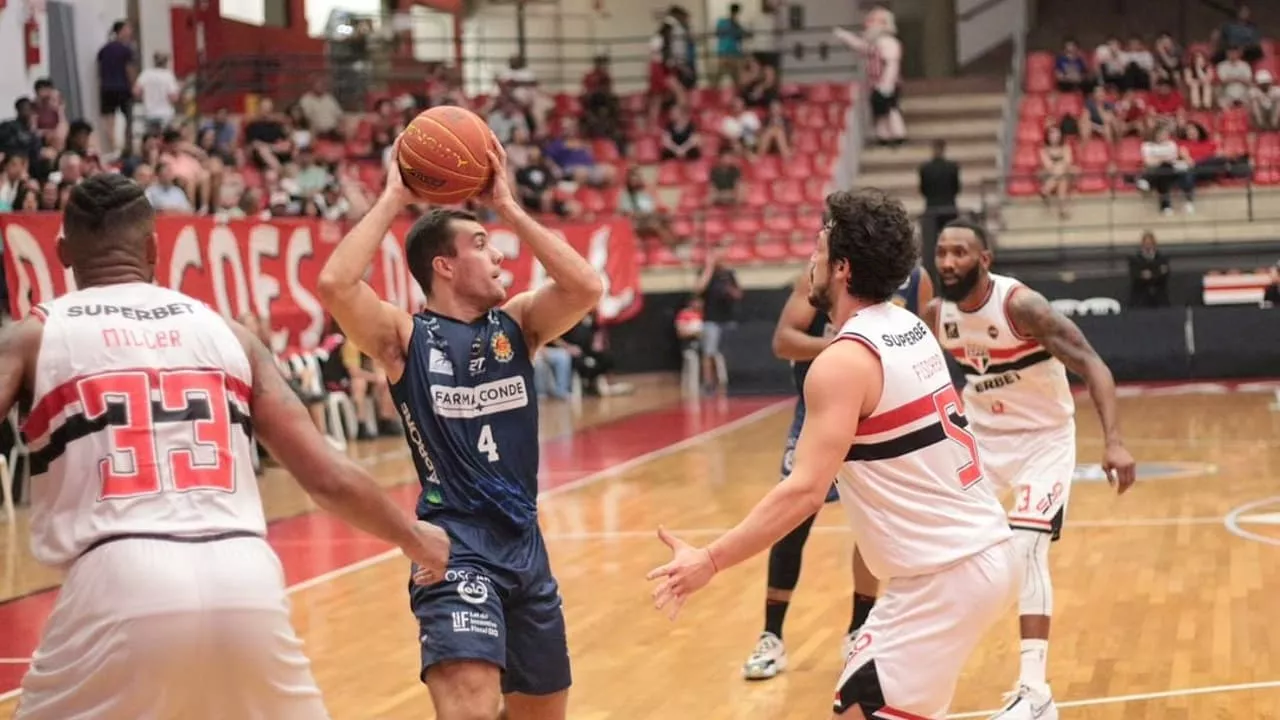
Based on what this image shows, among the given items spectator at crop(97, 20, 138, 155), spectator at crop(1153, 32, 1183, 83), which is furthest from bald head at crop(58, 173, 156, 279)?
spectator at crop(1153, 32, 1183, 83)

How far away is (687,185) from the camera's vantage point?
25562 mm

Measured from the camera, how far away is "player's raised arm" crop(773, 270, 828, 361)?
278 inches

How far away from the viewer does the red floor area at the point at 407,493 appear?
351 inches

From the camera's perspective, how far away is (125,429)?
3566mm

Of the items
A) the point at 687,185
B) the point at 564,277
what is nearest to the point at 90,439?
the point at 564,277

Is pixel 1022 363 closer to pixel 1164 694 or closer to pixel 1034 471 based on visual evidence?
pixel 1034 471

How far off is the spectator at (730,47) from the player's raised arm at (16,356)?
24.5 m

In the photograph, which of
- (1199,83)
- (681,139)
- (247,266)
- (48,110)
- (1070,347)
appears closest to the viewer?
(1070,347)

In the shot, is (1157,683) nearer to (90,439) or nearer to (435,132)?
(435,132)

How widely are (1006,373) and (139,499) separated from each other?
13.7ft

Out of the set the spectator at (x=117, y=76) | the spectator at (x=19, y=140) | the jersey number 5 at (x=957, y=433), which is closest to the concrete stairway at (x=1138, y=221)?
the spectator at (x=117, y=76)

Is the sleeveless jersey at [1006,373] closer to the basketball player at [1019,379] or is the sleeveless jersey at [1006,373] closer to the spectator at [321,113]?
the basketball player at [1019,379]

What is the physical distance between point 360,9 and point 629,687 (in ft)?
81.5

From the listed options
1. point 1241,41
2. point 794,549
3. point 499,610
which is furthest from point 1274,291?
point 499,610
